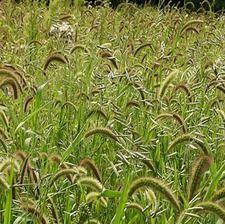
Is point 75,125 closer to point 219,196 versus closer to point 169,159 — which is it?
point 169,159

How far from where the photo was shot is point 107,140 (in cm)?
232

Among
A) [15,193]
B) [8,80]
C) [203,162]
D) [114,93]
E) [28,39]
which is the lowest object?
[28,39]

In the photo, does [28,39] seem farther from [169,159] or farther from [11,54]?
[169,159]

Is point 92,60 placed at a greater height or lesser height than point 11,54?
greater

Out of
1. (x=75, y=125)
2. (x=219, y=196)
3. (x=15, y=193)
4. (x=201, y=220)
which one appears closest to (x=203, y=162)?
(x=219, y=196)

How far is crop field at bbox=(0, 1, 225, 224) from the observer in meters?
1.43

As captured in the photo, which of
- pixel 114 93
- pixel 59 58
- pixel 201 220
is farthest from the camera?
pixel 114 93

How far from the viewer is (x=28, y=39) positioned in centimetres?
475

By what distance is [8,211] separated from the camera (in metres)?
1.35

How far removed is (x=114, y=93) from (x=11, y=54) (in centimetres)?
93

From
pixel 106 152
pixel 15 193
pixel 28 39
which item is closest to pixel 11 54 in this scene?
pixel 28 39

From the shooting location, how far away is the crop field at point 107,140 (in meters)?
1.43

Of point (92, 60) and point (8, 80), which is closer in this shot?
point (8, 80)

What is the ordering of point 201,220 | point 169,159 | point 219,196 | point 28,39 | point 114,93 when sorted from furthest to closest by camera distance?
point 28,39 → point 114,93 → point 169,159 → point 201,220 → point 219,196
